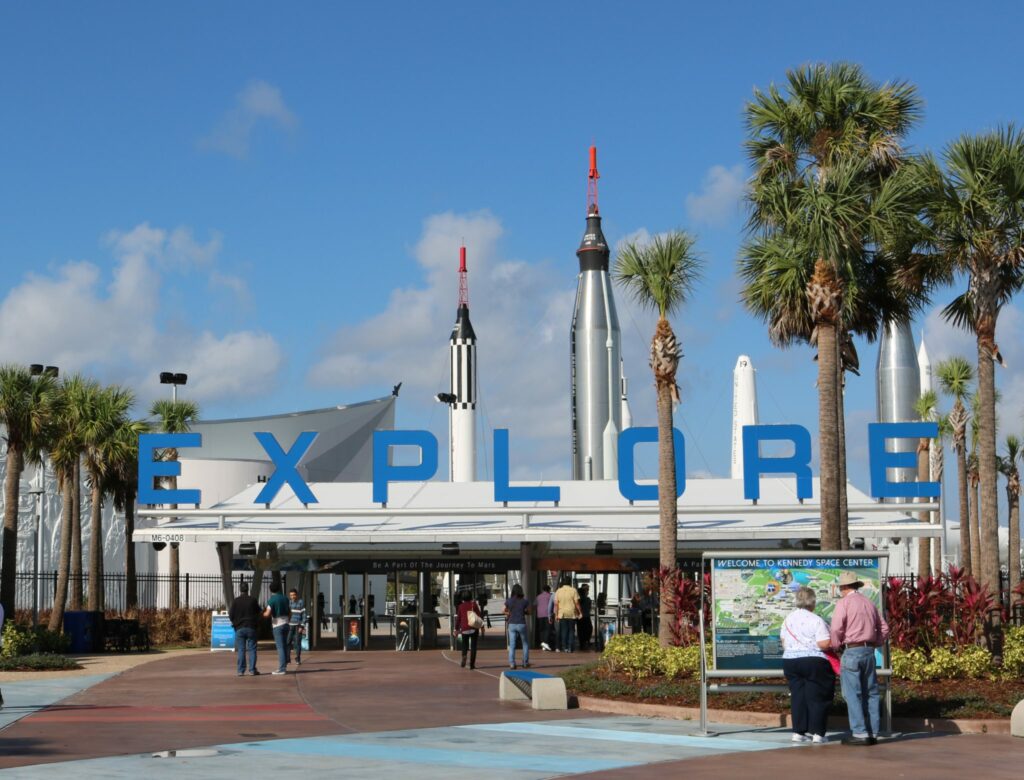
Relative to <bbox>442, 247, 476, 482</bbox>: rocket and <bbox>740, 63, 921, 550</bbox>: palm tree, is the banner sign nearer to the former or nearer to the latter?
<bbox>740, 63, 921, 550</bbox>: palm tree

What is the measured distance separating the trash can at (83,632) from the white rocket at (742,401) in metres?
55.7

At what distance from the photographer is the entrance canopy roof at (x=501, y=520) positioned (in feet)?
111

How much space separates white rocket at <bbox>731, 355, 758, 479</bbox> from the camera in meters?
86.0

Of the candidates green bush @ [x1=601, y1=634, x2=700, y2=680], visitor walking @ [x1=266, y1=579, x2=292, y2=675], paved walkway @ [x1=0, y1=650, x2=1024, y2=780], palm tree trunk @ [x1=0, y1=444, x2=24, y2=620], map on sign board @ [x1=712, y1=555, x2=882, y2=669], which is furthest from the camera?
palm tree trunk @ [x1=0, y1=444, x2=24, y2=620]

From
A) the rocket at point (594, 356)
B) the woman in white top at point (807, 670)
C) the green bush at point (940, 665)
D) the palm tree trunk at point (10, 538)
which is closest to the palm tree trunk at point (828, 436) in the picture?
the green bush at point (940, 665)

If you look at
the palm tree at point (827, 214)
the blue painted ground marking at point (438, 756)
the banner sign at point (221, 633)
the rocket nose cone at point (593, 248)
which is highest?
the rocket nose cone at point (593, 248)

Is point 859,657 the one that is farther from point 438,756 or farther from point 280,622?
point 280,622

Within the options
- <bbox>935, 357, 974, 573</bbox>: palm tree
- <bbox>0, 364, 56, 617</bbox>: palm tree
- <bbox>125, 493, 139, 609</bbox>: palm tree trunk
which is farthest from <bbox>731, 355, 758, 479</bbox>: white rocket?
<bbox>0, 364, 56, 617</bbox>: palm tree

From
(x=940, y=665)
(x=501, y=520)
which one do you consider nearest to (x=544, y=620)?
(x=501, y=520)

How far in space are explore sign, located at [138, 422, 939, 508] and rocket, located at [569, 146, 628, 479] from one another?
40.8m

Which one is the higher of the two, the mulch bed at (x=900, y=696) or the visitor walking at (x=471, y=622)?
the visitor walking at (x=471, y=622)

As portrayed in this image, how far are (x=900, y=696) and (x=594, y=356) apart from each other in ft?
209

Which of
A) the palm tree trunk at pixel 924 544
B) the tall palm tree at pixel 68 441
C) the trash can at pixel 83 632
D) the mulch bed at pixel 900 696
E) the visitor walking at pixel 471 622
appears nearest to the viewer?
the mulch bed at pixel 900 696

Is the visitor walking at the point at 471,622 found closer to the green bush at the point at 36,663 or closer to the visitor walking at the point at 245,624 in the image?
the visitor walking at the point at 245,624
